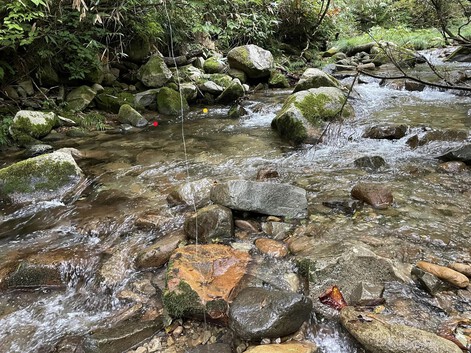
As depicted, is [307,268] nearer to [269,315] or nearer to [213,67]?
[269,315]

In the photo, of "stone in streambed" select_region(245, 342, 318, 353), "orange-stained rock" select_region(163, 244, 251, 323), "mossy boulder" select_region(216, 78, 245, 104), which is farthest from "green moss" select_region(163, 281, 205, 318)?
"mossy boulder" select_region(216, 78, 245, 104)

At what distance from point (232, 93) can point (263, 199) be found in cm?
602

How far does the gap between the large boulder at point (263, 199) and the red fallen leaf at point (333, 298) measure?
108 centimetres

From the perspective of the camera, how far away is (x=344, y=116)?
621cm

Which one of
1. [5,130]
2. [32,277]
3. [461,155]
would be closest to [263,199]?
[32,277]

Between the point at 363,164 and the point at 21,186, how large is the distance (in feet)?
14.3

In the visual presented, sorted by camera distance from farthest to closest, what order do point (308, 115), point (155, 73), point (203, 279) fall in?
point (155, 73), point (308, 115), point (203, 279)

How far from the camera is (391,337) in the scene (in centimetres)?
172

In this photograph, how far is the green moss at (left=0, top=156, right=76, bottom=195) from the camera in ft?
13.2

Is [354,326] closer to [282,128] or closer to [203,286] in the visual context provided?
[203,286]

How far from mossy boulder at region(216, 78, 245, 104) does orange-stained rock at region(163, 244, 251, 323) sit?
6.56 metres

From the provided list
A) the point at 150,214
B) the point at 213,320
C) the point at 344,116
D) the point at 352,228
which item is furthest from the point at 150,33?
the point at 213,320

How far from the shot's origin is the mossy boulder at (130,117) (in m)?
7.20

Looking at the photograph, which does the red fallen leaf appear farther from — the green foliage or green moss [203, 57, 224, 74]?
green moss [203, 57, 224, 74]
